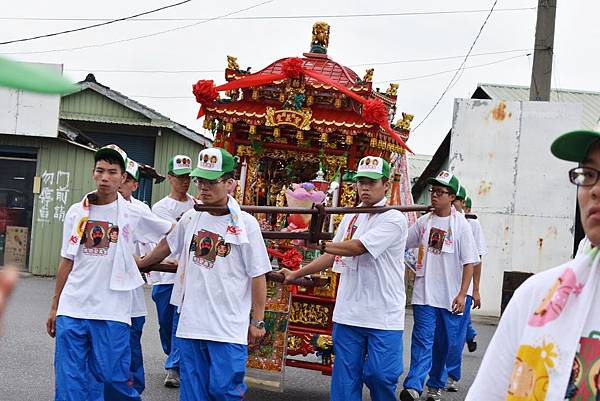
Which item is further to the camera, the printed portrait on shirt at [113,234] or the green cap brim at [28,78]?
the printed portrait on shirt at [113,234]

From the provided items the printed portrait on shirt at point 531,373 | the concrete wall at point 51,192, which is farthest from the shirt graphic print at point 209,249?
the concrete wall at point 51,192

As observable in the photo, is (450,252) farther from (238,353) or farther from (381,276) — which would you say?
(238,353)

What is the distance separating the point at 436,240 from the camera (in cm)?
864

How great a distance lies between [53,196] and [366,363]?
13.5 meters

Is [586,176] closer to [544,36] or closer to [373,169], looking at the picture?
[373,169]

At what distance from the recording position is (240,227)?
608 cm

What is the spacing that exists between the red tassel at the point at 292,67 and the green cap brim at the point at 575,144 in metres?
5.97

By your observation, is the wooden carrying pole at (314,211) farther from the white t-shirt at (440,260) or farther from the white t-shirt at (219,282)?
the white t-shirt at (440,260)

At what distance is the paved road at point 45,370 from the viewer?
26.1 feet

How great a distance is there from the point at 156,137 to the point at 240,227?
15.8 m

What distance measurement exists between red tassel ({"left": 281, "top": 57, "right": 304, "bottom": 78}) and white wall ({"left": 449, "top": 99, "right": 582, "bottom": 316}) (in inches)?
320

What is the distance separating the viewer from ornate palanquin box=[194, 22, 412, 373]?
817cm

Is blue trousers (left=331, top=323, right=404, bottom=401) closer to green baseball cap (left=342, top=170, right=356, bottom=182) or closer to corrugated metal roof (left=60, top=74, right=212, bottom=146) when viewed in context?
green baseball cap (left=342, top=170, right=356, bottom=182)

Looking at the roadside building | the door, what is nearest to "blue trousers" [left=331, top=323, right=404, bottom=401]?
the roadside building
